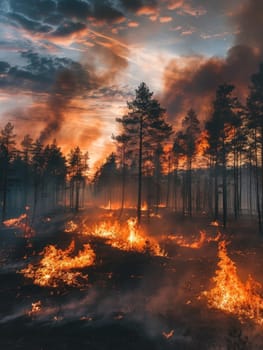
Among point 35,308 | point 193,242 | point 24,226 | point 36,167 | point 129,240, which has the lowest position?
point 24,226

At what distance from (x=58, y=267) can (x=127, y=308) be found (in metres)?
6.12

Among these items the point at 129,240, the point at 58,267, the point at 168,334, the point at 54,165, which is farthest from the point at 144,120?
the point at 54,165

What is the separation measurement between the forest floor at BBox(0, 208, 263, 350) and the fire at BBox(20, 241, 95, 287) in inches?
18.0

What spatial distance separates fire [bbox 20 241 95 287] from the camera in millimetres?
11602

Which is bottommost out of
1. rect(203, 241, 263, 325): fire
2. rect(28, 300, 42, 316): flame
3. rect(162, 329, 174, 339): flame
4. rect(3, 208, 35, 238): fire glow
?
rect(3, 208, 35, 238): fire glow

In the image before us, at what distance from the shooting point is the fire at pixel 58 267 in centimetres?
1160

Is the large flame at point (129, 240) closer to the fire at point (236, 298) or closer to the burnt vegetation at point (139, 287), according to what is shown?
the burnt vegetation at point (139, 287)

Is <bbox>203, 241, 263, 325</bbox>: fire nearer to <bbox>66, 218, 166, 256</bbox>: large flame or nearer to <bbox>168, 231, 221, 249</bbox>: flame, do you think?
<bbox>66, 218, 166, 256</bbox>: large flame

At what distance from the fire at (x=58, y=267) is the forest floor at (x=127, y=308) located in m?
0.46

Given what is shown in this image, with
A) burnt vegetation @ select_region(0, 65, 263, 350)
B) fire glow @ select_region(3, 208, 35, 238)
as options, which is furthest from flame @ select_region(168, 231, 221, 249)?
fire glow @ select_region(3, 208, 35, 238)

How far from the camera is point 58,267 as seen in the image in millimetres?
13547

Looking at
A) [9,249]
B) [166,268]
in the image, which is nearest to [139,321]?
[166,268]

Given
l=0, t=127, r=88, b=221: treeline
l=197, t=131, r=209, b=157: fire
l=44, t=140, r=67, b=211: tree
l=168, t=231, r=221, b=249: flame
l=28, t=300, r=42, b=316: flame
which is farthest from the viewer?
l=44, t=140, r=67, b=211: tree

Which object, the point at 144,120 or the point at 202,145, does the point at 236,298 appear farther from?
the point at 202,145
